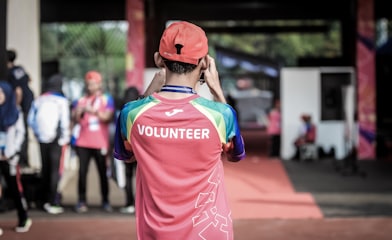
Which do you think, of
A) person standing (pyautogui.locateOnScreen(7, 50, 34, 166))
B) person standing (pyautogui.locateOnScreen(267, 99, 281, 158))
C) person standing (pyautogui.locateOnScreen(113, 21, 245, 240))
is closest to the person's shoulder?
person standing (pyautogui.locateOnScreen(113, 21, 245, 240))

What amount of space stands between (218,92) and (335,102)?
48.2 feet

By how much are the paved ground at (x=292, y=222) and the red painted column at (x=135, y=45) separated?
561 centimetres

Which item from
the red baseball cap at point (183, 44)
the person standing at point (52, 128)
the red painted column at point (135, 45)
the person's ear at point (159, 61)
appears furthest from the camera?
the red painted column at point (135, 45)

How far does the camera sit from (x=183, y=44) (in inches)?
114

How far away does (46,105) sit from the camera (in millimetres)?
8906

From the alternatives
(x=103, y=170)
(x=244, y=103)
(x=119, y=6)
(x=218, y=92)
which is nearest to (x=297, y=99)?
(x=119, y=6)

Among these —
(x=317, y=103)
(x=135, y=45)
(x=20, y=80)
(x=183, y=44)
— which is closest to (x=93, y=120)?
(x=20, y=80)

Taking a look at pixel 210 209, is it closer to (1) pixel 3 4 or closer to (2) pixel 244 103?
(1) pixel 3 4

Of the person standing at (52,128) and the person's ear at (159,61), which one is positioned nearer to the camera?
the person's ear at (159,61)

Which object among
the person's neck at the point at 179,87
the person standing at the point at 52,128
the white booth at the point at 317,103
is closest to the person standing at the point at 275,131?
the white booth at the point at 317,103

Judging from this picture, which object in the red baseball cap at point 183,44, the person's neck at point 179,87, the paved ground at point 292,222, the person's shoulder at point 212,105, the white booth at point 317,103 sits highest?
the red baseball cap at point 183,44

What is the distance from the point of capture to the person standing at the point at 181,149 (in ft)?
9.57

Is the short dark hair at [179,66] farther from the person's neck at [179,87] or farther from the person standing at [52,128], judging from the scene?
the person standing at [52,128]

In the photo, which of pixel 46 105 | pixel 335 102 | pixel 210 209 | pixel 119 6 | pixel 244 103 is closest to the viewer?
pixel 210 209
